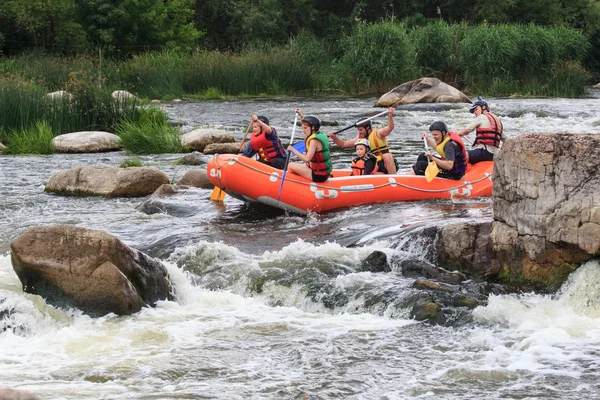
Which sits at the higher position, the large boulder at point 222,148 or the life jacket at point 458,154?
the life jacket at point 458,154

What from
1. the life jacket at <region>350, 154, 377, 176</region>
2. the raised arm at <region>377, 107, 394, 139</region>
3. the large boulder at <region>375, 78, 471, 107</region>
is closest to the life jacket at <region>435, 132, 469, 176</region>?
the raised arm at <region>377, 107, 394, 139</region>

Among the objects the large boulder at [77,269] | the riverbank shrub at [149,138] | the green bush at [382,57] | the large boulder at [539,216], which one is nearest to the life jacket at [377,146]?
the large boulder at [539,216]

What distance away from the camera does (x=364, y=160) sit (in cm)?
1099

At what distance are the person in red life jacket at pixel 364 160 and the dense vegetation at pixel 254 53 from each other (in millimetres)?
5113

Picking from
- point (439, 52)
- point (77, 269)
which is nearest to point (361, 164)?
point (77, 269)

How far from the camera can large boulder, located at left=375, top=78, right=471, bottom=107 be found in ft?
74.3

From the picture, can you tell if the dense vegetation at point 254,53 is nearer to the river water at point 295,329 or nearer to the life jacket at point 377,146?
the life jacket at point 377,146

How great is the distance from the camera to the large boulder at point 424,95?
22641mm

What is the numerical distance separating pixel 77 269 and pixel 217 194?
14.5 ft

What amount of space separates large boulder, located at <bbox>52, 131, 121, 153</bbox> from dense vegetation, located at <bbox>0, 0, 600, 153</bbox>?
253 millimetres

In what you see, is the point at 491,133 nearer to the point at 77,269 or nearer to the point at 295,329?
the point at 295,329

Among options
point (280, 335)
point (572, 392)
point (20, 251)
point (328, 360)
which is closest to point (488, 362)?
point (572, 392)

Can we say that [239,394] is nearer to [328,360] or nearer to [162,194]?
[328,360]

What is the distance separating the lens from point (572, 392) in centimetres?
504
